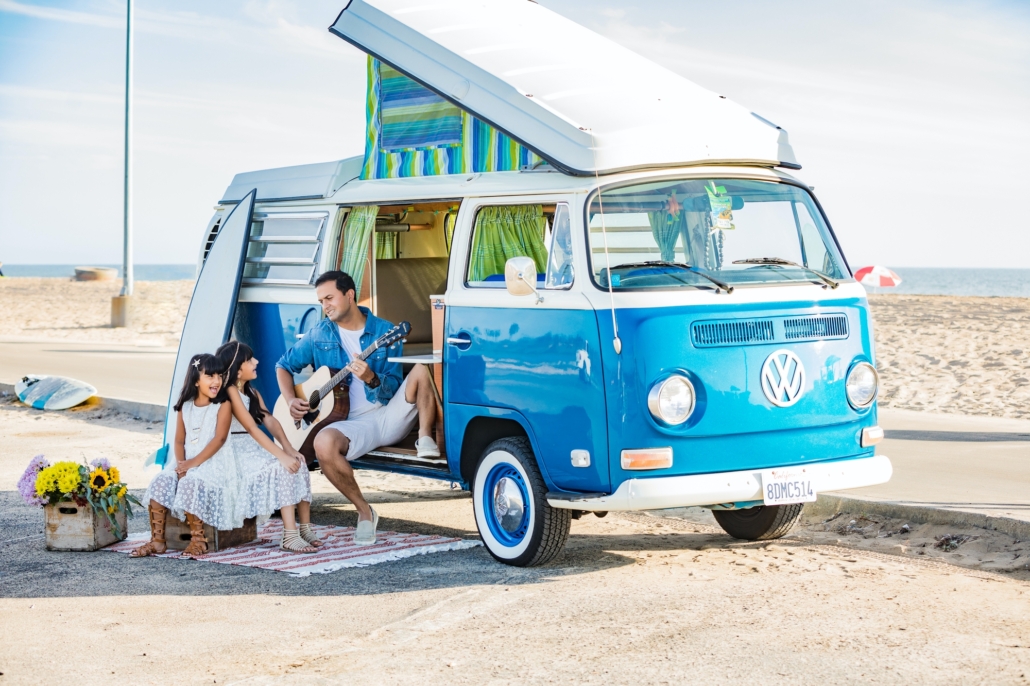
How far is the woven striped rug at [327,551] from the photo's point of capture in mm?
7426

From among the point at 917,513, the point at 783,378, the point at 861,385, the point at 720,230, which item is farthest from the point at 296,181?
the point at 917,513

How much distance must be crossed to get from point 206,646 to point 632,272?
9.64ft

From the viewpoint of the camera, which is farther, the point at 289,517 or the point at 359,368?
the point at 359,368

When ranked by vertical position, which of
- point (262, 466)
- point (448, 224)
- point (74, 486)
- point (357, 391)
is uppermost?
point (448, 224)

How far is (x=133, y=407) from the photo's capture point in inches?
571

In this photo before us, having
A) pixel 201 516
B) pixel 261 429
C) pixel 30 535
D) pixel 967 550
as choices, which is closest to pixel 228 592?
pixel 201 516

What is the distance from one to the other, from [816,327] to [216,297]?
4628 mm

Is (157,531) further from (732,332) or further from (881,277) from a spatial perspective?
(881,277)

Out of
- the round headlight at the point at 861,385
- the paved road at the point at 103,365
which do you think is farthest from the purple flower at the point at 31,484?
the paved road at the point at 103,365

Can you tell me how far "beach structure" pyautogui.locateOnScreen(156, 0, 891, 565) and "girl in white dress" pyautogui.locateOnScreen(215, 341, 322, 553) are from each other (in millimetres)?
653

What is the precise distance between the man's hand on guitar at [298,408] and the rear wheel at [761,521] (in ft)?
9.34

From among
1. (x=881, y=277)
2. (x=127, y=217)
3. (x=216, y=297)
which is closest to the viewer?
(x=216, y=297)

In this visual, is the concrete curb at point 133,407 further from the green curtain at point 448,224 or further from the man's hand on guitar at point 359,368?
the man's hand on guitar at point 359,368

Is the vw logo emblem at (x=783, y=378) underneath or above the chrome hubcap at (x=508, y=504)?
above
